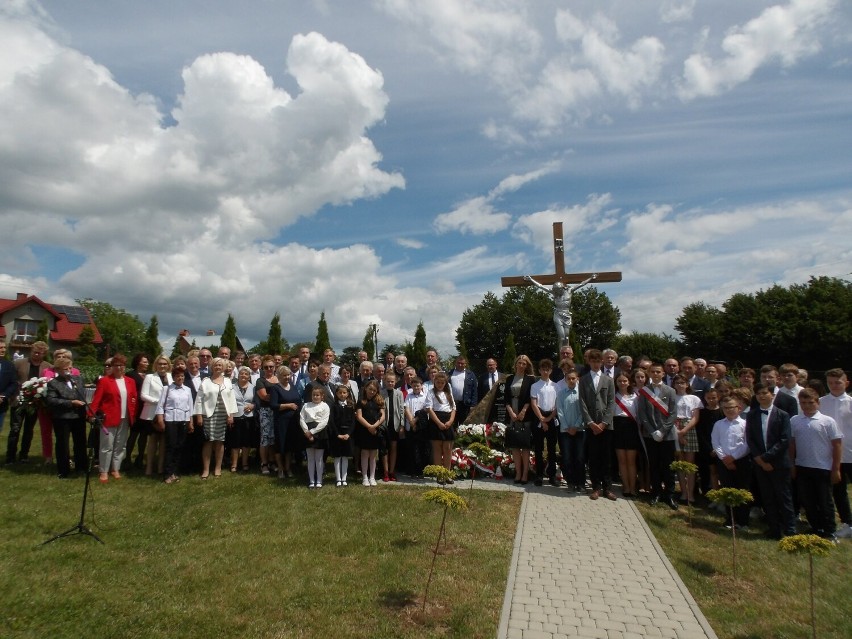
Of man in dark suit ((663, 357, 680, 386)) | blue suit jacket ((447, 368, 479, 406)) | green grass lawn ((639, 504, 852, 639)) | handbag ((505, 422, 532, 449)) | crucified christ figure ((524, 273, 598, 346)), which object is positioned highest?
crucified christ figure ((524, 273, 598, 346))

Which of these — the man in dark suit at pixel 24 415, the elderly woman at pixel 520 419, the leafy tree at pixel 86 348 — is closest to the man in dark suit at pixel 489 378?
the elderly woman at pixel 520 419

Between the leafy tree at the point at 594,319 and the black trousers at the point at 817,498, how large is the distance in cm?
4548

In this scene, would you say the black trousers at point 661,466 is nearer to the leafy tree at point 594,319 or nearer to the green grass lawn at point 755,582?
the green grass lawn at point 755,582

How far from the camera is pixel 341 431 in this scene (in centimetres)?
808

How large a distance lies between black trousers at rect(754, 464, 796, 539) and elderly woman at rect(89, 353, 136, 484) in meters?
8.86

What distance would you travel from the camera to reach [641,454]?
797 centimetres

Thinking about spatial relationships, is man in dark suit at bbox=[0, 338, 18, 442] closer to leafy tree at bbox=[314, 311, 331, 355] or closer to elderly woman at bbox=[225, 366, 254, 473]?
elderly woman at bbox=[225, 366, 254, 473]

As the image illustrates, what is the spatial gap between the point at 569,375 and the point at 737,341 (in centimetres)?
3912

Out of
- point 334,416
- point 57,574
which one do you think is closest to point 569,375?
point 334,416

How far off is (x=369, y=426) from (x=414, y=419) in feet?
3.06

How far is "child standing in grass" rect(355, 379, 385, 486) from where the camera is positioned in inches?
321

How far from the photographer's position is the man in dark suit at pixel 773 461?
620cm

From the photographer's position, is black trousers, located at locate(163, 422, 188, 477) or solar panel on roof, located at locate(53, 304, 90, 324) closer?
black trousers, located at locate(163, 422, 188, 477)

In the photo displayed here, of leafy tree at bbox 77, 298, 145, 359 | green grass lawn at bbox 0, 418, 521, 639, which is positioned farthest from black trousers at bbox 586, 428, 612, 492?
leafy tree at bbox 77, 298, 145, 359
